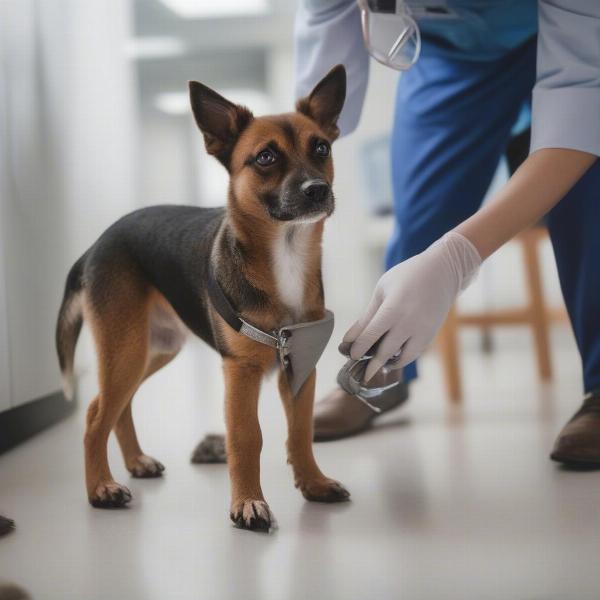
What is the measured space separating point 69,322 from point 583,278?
1.17 m

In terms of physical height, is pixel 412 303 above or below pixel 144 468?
above

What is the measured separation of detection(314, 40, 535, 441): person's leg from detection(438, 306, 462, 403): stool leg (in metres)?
0.68

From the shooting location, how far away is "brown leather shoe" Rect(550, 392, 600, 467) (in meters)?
1.57

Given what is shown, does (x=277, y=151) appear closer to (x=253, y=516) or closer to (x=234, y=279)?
(x=234, y=279)

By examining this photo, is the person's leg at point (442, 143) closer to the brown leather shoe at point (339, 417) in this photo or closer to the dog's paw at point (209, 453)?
the brown leather shoe at point (339, 417)

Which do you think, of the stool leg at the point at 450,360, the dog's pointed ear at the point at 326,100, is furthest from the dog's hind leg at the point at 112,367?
the stool leg at the point at 450,360

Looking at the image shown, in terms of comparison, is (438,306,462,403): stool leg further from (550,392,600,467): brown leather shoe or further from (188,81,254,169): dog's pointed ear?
(188,81,254,169): dog's pointed ear

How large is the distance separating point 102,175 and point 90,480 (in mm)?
651

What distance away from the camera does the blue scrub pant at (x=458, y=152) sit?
5.86 feet

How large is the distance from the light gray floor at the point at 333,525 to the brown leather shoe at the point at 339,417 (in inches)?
2.3

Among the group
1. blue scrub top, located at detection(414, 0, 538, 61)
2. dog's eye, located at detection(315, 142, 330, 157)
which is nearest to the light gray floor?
dog's eye, located at detection(315, 142, 330, 157)

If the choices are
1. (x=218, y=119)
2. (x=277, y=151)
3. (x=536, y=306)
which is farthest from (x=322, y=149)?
(x=536, y=306)

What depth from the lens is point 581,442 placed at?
5.24ft

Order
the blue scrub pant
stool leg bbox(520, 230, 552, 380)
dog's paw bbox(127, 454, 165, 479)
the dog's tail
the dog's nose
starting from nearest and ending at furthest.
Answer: the dog's nose → the dog's tail → dog's paw bbox(127, 454, 165, 479) → the blue scrub pant → stool leg bbox(520, 230, 552, 380)
